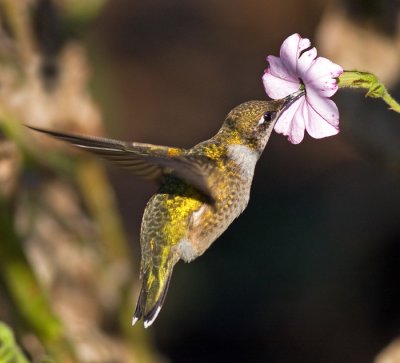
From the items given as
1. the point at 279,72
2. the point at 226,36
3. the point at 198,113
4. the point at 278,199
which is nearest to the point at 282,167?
the point at 278,199

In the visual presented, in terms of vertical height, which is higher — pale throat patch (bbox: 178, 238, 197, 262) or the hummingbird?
the hummingbird

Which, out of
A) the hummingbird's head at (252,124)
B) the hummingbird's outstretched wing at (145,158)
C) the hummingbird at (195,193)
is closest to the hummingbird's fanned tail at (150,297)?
the hummingbird at (195,193)

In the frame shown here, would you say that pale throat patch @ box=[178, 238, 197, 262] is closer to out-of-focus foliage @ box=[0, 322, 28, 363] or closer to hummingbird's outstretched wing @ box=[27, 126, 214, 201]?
hummingbird's outstretched wing @ box=[27, 126, 214, 201]

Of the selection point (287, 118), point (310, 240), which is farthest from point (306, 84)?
point (310, 240)

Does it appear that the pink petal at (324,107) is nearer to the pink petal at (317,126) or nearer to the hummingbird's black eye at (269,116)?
the pink petal at (317,126)

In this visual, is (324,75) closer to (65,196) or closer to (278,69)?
(278,69)

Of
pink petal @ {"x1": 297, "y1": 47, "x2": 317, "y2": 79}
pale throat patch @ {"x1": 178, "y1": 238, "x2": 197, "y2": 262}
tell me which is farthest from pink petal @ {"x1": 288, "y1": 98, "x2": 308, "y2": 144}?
pale throat patch @ {"x1": 178, "y1": 238, "x2": 197, "y2": 262}
